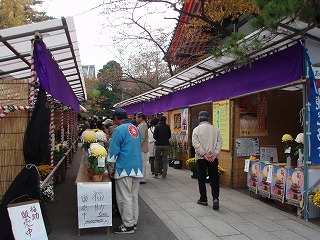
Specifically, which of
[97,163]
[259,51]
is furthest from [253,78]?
[97,163]

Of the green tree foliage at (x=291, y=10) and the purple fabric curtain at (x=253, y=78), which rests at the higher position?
the green tree foliage at (x=291, y=10)

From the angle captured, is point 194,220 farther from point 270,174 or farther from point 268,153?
point 268,153

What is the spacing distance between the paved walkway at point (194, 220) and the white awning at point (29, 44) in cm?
329

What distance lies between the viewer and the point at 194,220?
584 cm

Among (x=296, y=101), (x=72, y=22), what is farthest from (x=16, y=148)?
(x=296, y=101)

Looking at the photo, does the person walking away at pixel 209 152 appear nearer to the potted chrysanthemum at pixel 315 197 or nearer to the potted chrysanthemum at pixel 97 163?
the potted chrysanthemum at pixel 315 197

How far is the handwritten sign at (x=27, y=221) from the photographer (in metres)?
3.99

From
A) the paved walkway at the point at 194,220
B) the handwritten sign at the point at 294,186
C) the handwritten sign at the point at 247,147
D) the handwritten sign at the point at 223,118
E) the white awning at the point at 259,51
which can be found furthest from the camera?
the handwritten sign at the point at 223,118

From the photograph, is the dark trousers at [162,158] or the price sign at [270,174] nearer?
the price sign at [270,174]

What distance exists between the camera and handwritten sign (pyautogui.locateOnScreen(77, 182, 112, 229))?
16.2 feet

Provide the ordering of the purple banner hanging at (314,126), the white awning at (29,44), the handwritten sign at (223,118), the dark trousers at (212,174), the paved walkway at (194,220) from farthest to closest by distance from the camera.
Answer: the handwritten sign at (223,118)
the dark trousers at (212,174)
the purple banner hanging at (314,126)
the white awning at (29,44)
the paved walkway at (194,220)

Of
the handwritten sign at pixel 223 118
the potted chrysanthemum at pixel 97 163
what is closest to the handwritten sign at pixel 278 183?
the handwritten sign at pixel 223 118

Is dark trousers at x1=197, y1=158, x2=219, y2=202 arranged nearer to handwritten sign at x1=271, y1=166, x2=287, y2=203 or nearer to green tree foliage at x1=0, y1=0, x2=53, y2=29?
handwritten sign at x1=271, y1=166, x2=287, y2=203

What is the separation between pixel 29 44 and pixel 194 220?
4.56m
